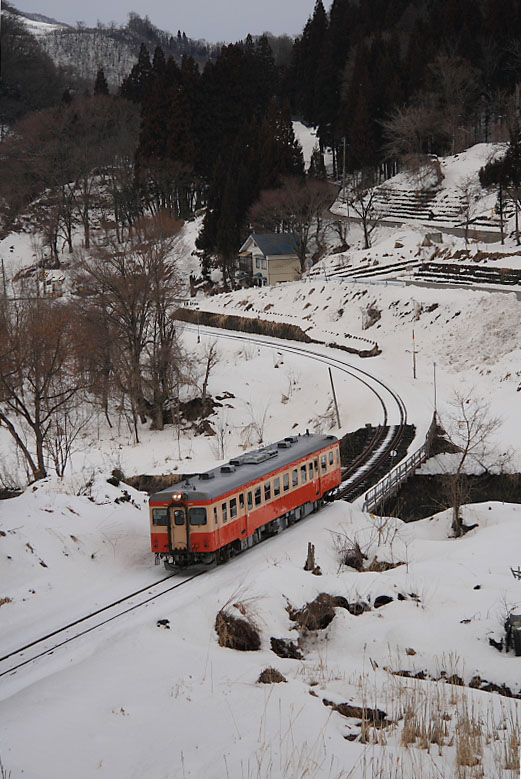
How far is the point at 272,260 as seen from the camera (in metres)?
69.7

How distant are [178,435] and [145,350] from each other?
7381 mm

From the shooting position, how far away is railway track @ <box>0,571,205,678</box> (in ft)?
41.8

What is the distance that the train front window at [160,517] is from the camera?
60.2ft

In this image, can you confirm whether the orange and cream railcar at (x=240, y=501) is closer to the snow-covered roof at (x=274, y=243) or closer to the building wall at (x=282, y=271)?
the building wall at (x=282, y=271)

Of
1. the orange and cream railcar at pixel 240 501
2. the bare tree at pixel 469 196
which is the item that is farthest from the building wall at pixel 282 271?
the orange and cream railcar at pixel 240 501

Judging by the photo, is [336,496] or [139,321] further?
[139,321]

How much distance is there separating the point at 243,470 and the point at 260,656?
842cm

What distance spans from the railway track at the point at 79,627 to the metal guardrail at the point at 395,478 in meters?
8.91

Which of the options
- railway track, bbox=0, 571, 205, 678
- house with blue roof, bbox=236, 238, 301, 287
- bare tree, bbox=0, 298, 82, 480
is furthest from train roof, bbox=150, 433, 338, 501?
house with blue roof, bbox=236, 238, 301, 287

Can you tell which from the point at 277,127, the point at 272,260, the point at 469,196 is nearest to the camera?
the point at 272,260

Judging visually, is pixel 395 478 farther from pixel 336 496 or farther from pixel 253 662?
pixel 253 662

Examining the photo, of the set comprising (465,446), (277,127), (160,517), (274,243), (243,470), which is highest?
(277,127)

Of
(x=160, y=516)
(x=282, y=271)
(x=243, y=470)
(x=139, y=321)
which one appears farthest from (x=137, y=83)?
(x=160, y=516)

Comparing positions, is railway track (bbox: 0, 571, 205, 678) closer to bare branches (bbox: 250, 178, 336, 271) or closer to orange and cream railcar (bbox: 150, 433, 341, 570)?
orange and cream railcar (bbox: 150, 433, 341, 570)
